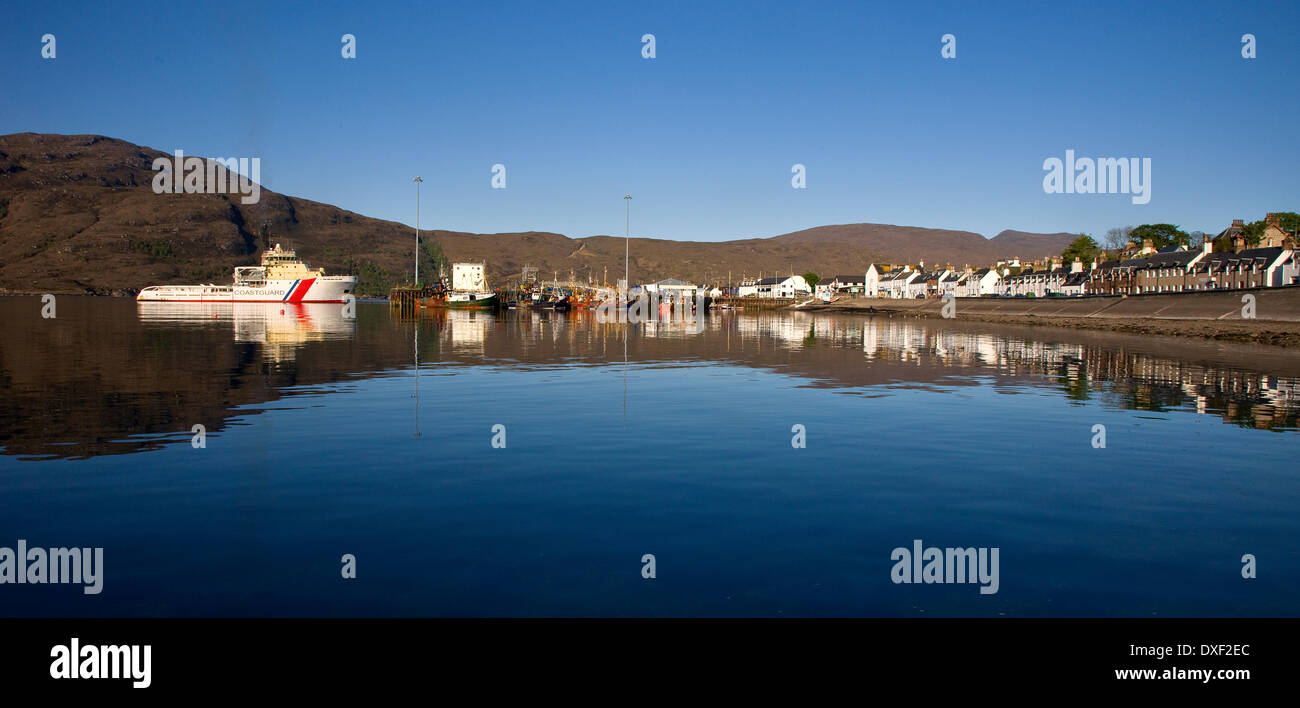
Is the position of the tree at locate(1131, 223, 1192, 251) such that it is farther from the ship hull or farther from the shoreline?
the ship hull

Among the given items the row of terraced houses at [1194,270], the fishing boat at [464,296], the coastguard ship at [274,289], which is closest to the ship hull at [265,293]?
the coastguard ship at [274,289]

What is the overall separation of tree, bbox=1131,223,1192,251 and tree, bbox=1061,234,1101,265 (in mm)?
13211

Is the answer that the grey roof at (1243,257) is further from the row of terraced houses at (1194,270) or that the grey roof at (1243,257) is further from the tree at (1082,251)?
the tree at (1082,251)

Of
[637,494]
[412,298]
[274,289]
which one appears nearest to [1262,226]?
[412,298]

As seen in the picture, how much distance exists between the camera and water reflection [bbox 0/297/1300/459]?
2219 centimetres

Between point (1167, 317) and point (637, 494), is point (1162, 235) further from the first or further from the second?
point (637, 494)

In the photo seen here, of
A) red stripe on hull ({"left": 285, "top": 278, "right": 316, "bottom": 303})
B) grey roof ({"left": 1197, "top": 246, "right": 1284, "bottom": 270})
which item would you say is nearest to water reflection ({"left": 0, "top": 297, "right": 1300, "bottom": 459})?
grey roof ({"left": 1197, "top": 246, "right": 1284, "bottom": 270})

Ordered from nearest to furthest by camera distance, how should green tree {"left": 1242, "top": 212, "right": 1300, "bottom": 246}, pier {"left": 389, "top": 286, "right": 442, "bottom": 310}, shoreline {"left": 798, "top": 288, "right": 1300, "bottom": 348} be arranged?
shoreline {"left": 798, "top": 288, "right": 1300, "bottom": 348}, green tree {"left": 1242, "top": 212, "right": 1300, "bottom": 246}, pier {"left": 389, "top": 286, "right": 442, "bottom": 310}

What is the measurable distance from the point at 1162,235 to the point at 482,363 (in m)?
200

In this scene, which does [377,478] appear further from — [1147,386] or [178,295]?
[178,295]

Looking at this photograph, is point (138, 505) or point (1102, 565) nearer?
point (1102, 565)

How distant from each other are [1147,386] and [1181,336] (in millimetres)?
51386
